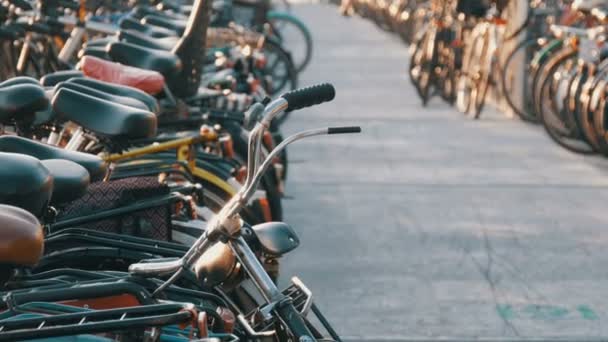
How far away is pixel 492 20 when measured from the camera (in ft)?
48.6

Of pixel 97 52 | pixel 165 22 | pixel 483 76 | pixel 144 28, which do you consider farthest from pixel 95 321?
pixel 483 76

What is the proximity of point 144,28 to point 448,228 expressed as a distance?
2.21 m

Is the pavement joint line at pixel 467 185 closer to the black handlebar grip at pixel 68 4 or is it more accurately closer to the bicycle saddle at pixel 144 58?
the black handlebar grip at pixel 68 4

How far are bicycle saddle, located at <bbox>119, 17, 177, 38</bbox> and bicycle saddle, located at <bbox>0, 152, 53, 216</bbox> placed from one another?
18.1ft

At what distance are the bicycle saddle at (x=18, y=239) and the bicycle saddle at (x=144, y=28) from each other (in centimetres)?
584

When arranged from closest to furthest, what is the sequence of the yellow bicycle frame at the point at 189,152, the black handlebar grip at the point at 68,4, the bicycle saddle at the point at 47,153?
the bicycle saddle at the point at 47,153
the yellow bicycle frame at the point at 189,152
the black handlebar grip at the point at 68,4

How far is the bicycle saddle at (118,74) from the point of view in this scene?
6523 millimetres

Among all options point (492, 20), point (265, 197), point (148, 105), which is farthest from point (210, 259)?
point (492, 20)

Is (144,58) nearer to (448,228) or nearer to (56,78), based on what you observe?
(56,78)

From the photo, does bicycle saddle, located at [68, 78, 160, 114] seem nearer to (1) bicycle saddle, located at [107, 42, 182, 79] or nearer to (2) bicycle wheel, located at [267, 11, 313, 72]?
(1) bicycle saddle, located at [107, 42, 182, 79]

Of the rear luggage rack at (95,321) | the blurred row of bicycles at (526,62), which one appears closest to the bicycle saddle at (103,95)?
the rear luggage rack at (95,321)

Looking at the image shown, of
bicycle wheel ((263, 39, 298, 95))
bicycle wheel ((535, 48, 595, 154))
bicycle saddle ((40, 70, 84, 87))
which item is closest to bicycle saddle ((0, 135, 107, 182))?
bicycle saddle ((40, 70, 84, 87))

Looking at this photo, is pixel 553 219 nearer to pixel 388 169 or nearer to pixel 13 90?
pixel 388 169

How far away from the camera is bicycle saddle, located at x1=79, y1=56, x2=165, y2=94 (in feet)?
21.4
